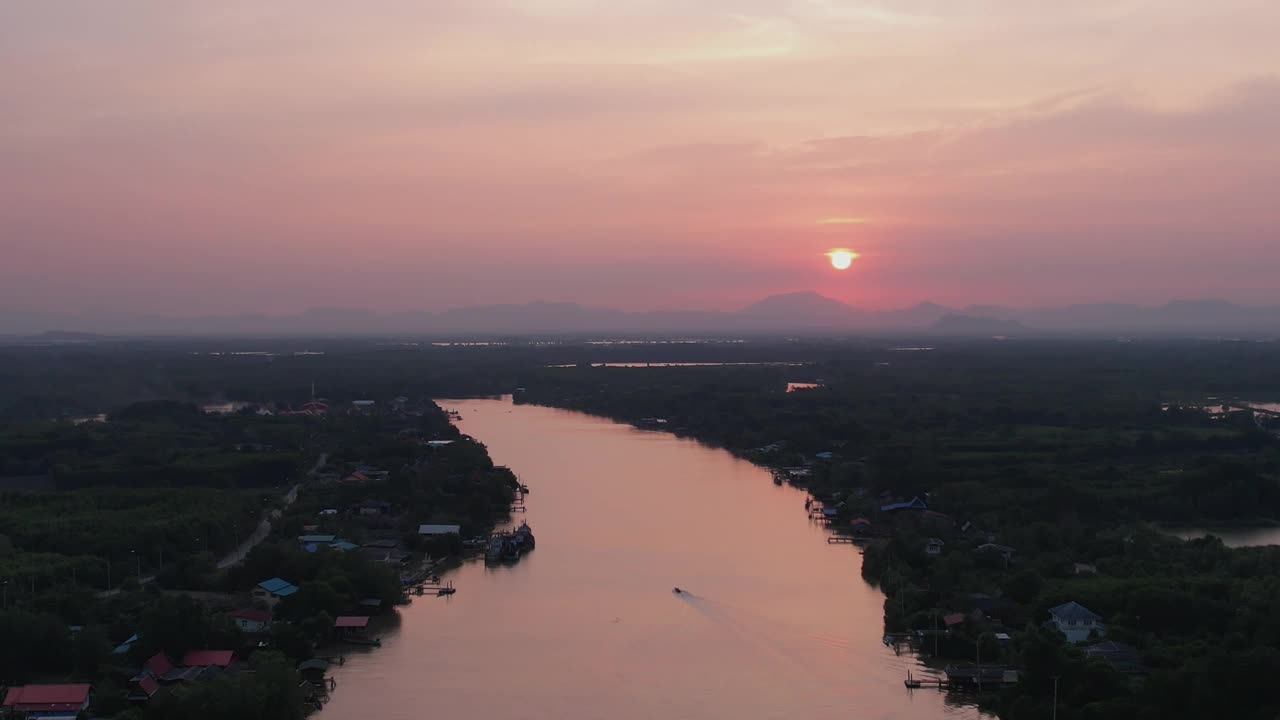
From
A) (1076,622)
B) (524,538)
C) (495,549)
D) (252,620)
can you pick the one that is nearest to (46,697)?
(252,620)

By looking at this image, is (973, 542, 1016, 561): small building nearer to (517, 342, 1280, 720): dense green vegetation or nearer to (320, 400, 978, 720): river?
(517, 342, 1280, 720): dense green vegetation

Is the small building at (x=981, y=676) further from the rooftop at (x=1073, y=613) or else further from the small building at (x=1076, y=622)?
the rooftop at (x=1073, y=613)

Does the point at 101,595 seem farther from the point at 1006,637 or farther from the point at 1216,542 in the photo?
the point at 1216,542

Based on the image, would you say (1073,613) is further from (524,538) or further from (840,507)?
(840,507)

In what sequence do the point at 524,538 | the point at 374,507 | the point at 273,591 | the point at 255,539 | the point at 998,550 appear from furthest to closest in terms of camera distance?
the point at 374,507 < the point at 255,539 < the point at 524,538 < the point at 998,550 < the point at 273,591

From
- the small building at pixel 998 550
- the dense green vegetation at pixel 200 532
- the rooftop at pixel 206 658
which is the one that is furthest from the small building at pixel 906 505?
the rooftop at pixel 206 658

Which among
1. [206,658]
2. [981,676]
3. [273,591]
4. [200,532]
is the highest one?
[200,532]

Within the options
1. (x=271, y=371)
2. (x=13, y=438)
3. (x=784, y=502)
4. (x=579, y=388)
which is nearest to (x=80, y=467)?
(x=13, y=438)
